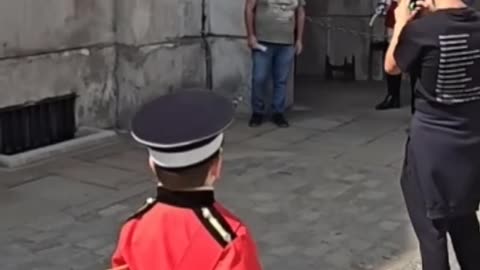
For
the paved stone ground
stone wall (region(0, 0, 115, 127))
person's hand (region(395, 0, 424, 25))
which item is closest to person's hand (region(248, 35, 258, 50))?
the paved stone ground

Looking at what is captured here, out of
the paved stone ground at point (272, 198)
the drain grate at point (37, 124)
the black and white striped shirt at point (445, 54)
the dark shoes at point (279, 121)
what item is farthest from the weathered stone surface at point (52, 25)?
the black and white striped shirt at point (445, 54)

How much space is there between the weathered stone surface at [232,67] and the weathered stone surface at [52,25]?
121cm

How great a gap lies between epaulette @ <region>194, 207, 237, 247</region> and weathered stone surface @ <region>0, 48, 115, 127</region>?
5383mm

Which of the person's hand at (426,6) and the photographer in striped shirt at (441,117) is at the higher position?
the person's hand at (426,6)

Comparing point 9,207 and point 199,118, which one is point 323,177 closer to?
point 9,207

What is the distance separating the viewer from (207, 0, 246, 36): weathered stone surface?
948 centimetres

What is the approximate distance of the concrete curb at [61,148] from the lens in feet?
24.8

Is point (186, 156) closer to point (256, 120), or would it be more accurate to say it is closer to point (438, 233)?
point (438, 233)

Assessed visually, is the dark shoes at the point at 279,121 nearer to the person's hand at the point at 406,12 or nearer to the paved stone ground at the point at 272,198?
the paved stone ground at the point at 272,198

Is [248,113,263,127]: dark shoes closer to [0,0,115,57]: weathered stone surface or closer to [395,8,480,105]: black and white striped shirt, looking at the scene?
[0,0,115,57]: weathered stone surface

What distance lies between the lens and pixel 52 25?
8141 millimetres

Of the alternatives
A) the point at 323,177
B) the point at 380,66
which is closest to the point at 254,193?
the point at 323,177

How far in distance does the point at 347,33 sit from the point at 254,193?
5.19m

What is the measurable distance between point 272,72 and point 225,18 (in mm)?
758
